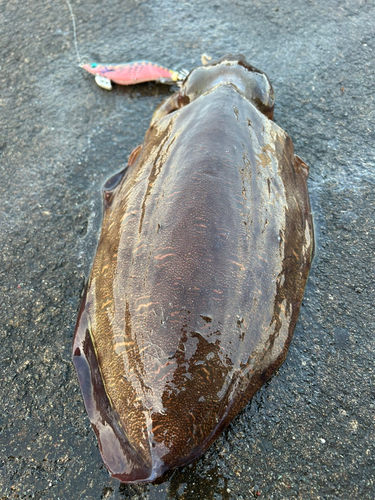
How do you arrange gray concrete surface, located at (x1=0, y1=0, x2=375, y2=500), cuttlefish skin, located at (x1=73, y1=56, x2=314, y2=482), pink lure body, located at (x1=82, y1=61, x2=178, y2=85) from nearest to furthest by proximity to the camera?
1. cuttlefish skin, located at (x1=73, y1=56, x2=314, y2=482)
2. gray concrete surface, located at (x1=0, y1=0, x2=375, y2=500)
3. pink lure body, located at (x1=82, y1=61, x2=178, y2=85)

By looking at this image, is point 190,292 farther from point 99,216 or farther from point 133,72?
point 133,72

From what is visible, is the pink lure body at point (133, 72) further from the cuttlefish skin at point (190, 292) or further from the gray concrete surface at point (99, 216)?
the cuttlefish skin at point (190, 292)

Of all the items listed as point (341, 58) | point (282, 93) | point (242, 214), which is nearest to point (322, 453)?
point (242, 214)

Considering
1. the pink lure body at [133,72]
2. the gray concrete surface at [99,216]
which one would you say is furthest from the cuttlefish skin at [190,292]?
the pink lure body at [133,72]

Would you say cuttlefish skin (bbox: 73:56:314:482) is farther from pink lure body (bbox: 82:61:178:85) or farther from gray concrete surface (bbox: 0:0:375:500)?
pink lure body (bbox: 82:61:178:85)

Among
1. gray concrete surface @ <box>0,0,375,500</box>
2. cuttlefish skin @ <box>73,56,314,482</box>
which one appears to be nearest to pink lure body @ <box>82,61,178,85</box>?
gray concrete surface @ <box>0,0,375,500</box>
